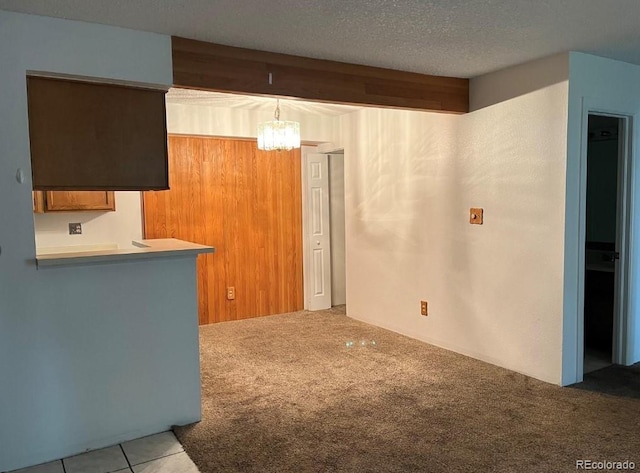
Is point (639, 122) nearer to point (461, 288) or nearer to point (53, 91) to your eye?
point (461, 288)

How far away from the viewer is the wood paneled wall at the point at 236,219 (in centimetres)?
514

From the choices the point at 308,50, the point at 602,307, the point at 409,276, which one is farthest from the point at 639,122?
the point at 308,50

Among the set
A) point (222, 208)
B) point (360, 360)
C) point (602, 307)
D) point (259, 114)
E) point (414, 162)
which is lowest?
point (360, 360)

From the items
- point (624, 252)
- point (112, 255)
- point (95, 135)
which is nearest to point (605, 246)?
point (624, 252)

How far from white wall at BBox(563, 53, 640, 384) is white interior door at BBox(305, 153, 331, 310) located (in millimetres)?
3090

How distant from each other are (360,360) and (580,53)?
269 centimetres

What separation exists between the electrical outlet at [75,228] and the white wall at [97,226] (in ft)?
0.08

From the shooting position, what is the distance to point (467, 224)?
13.2 feet

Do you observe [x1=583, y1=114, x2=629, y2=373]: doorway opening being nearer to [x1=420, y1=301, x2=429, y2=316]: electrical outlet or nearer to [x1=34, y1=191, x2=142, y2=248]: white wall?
[x1=420, y1=301, x2=429, y2=316]: electrical outlet

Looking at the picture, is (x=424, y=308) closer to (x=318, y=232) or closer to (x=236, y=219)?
(x=318, y=232)

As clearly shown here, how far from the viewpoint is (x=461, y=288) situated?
413 cm

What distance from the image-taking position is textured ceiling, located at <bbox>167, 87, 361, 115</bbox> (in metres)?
4.29

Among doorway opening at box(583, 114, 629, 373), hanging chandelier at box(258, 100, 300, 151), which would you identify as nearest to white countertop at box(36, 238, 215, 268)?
hanging chandelier at box(258, 100, 300, 151)

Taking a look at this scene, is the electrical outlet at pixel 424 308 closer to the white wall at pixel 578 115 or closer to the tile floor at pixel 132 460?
the white wall at pixel 578 115
